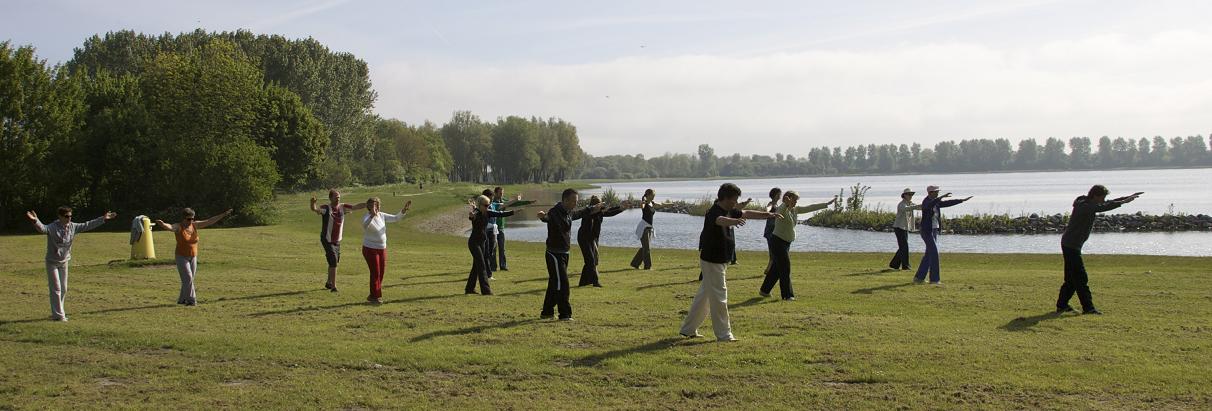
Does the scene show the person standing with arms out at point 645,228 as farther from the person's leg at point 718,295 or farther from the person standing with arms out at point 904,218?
the person's leg at point 718,295

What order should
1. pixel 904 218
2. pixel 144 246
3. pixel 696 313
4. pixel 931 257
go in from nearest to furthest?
pixel 696 313 → pixel 931 257 → pixel 904 218 → pixel 144 246

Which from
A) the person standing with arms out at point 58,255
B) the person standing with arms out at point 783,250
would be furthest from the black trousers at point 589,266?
the person standing with arms out at point 58,255

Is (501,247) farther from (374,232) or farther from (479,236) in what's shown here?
(374,232)

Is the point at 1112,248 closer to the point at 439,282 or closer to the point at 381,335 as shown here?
the point at 439,282

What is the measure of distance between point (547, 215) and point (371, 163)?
96907mm

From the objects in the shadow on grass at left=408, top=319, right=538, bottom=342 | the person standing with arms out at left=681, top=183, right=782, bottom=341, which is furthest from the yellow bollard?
the person standing with arms out at left=681, top=183, right=782, bottom=341

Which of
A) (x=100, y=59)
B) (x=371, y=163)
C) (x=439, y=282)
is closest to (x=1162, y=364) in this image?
(x=439, y=282)

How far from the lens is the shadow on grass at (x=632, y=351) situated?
1012 centimetres

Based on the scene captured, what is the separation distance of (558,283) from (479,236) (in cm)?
325

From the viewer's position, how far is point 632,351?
1064 centimetres

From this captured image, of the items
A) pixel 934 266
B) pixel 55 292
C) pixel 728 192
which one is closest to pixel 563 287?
pixel 728 192

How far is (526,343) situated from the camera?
11273mm

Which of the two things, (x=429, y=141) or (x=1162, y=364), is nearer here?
(x=1162, y=364)

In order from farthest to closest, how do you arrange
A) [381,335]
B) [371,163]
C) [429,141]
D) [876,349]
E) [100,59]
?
[429,141] < [371,163] < [100,59] < [381,335] < [876,349]
